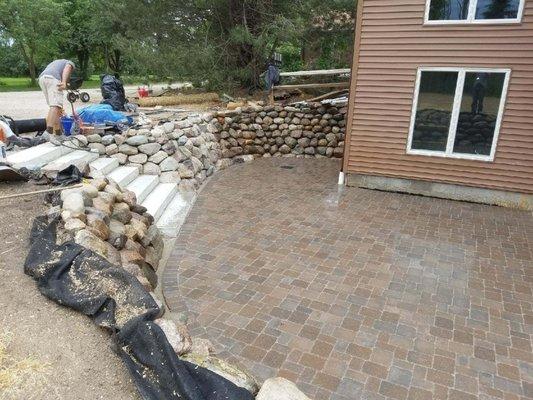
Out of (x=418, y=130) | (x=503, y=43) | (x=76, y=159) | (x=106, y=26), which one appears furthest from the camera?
(x=106, y=26)

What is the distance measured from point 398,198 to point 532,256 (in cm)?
240

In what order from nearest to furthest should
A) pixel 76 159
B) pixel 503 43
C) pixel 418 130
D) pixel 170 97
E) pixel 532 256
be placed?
pixel 532 256 < pixel 76 159 < pixel 503 43 < pixel 418 130 < pixel 170 97

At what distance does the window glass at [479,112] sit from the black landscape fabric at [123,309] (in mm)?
5754

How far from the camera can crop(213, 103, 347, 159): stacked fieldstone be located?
30.8 feet

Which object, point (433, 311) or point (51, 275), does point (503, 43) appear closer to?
point (433, 311)

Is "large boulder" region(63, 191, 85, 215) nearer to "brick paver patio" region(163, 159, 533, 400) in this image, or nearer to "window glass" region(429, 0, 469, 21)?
"brick paver patio" region(163, 159, 533, 400)

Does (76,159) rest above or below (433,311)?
above

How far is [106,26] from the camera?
681 inches

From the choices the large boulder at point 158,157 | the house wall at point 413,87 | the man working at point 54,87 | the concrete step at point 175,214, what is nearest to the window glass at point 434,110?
the house wall at point 413,87

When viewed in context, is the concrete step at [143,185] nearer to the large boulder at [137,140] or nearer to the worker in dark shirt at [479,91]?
the large boulder at [137,140]

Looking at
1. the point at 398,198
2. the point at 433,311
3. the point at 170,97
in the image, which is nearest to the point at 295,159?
the point at 398,198

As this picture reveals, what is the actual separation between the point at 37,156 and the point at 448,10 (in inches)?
253

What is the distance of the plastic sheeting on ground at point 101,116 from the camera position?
6.97 m

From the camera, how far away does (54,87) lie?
247 inches
